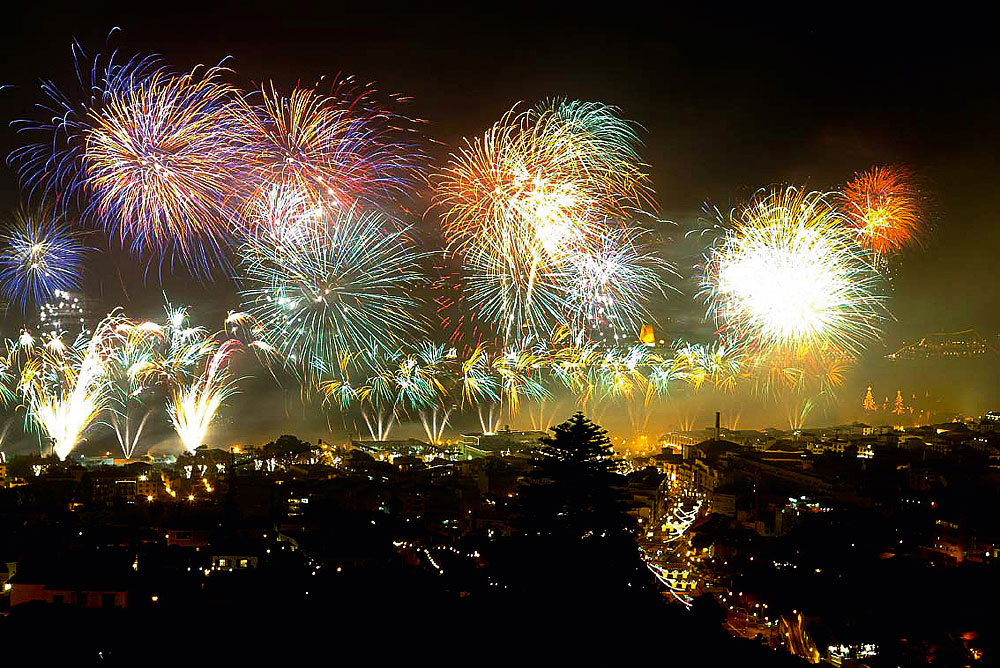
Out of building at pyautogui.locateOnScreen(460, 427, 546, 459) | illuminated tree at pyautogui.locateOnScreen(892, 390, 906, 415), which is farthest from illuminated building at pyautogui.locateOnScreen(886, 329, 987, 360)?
building at pyautogui.locateOnScreen(460, 427, 546, 459)

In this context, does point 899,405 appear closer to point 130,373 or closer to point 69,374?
point 130,373

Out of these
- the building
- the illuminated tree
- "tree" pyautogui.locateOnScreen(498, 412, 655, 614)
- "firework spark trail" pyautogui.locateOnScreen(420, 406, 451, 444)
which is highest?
the illuminated tree

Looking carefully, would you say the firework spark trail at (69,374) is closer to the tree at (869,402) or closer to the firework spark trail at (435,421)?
the firework spark trail at (435,421)

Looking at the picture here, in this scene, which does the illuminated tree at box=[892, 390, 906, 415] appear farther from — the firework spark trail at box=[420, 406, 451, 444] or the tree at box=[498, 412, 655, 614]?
the tree at box=[498, 412, 655, 614]

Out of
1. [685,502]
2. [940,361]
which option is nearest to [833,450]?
[685,502]

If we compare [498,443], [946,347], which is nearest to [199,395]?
[498,443]

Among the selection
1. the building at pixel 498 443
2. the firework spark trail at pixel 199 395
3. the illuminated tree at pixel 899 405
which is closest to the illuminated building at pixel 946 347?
the illuminated tree at pixel 899 405
